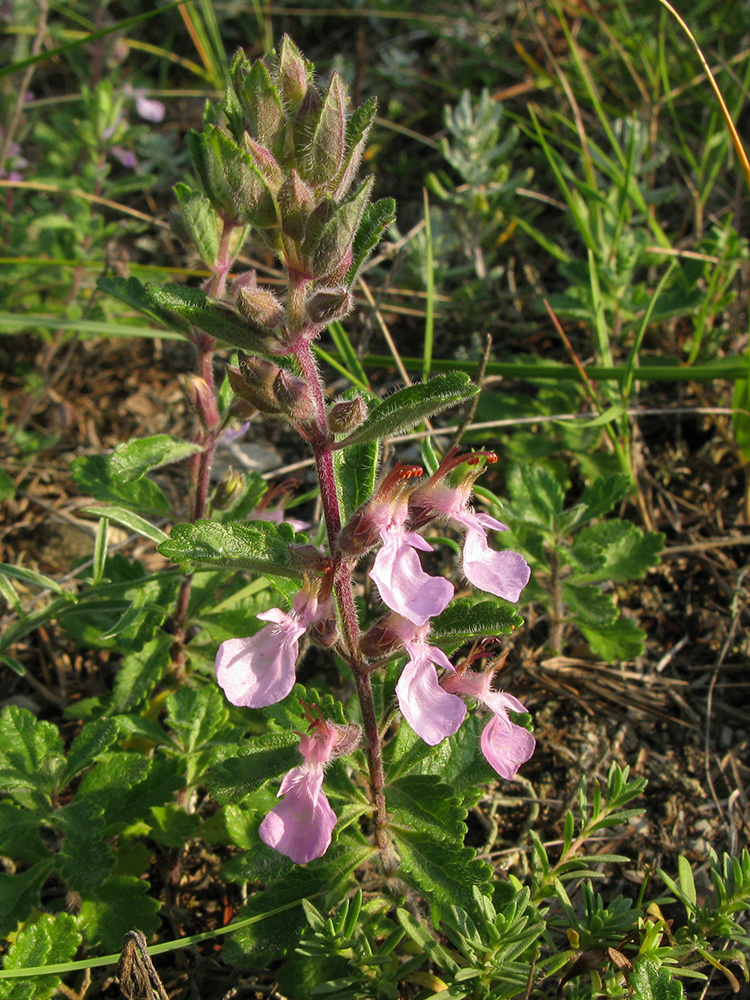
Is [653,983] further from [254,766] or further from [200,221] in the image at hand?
[200,221]

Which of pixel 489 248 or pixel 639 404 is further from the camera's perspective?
pixel 489 248

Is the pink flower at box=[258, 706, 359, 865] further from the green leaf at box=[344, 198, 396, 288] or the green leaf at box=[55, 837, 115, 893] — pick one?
the green leaf at box=[344, 198, 396, 288]

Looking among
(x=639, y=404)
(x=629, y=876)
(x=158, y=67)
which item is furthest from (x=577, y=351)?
(x=158, y=67)

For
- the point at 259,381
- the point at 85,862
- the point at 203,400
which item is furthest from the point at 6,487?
the point at 259,381

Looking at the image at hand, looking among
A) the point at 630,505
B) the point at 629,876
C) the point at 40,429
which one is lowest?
the point at 40,429

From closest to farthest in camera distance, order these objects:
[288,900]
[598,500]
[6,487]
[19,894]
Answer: [288,900] → [19,894] → [598,500] → [6,487]

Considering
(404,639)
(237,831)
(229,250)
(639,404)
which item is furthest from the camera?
(639,404)

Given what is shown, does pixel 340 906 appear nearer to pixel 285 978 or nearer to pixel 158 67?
pixel 285 978

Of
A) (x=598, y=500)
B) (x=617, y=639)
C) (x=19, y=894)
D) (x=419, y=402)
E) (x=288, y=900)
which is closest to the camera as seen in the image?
(x=419, y=402)
